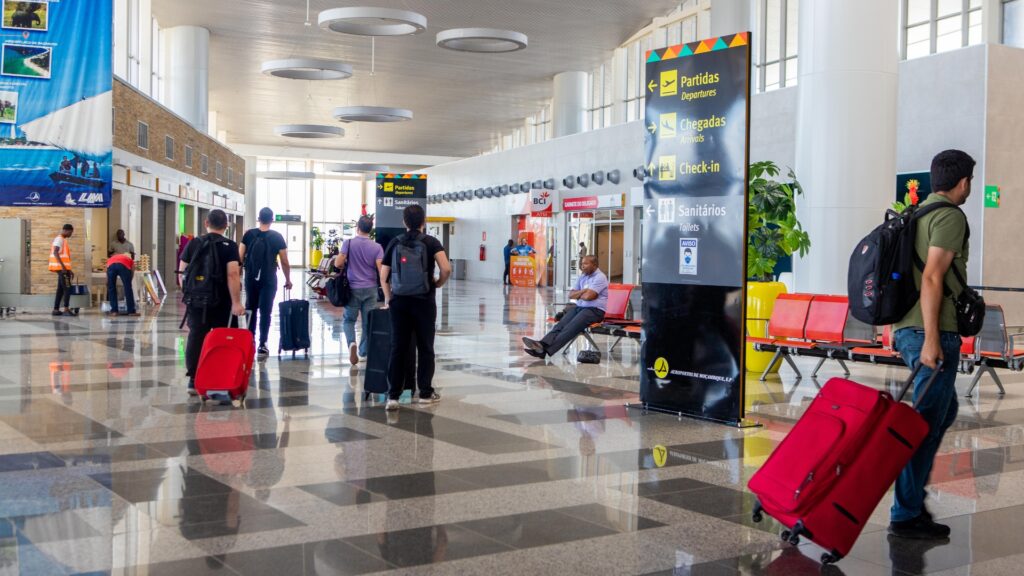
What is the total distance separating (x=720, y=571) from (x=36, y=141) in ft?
53.5

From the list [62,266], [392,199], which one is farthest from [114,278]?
[392,199]

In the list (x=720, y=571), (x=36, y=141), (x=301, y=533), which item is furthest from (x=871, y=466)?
(x=36, y=141)

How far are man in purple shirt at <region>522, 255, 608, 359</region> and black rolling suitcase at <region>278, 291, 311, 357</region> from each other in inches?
104

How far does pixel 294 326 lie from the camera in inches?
477

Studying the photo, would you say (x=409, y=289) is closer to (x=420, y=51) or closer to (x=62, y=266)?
(x=62, y=266)

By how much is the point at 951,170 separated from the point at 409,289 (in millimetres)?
4572

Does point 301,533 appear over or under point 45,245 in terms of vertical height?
under

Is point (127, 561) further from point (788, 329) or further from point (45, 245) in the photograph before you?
point (45, 245)

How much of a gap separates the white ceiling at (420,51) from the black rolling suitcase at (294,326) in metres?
19.0

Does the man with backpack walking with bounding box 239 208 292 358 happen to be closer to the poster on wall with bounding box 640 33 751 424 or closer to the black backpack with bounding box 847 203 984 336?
the poster on wall with bounding box 640 33 751 424

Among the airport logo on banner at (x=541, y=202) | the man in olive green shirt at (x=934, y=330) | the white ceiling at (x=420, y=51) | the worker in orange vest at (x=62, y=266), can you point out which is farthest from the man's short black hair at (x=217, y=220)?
the airport logo on banner at (x=541, y=202)

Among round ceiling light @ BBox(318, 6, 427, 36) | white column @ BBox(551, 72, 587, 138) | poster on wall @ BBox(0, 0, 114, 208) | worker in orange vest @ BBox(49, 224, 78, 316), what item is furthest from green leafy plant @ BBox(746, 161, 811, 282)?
white column @ BBox(551, 72, 587, 138)

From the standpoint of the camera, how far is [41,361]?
11.5 meters

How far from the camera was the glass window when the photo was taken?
25409 millimetres
